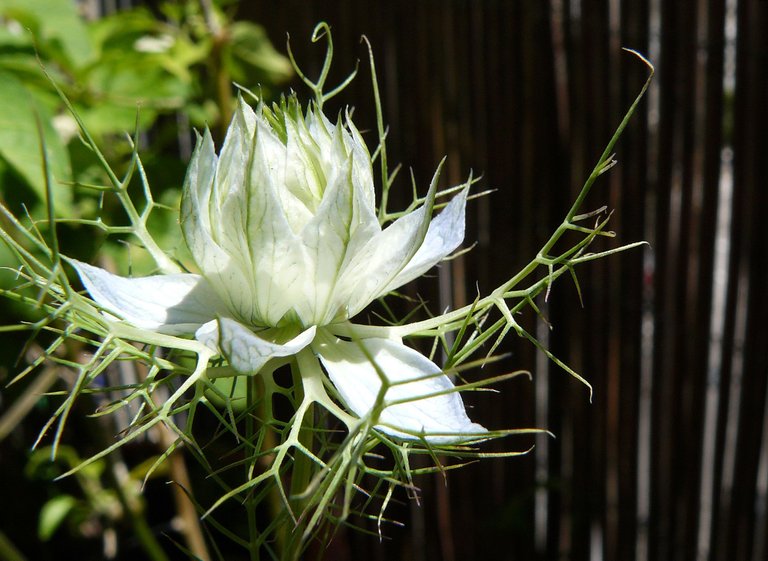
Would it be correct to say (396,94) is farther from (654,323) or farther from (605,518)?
(605,518)

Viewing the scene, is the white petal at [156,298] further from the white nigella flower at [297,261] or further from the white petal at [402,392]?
the white petal at [402,392]

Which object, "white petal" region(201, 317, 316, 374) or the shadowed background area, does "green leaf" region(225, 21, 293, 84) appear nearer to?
the shadowed background area

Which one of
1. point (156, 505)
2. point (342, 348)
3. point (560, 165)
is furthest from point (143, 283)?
point (156, 505)

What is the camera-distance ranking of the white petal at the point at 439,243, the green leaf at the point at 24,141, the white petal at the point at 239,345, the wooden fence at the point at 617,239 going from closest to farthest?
the white petal at the point at 239,345 < the white petal at the point at 439,243 < the green leaf at the point at 24,141 < the wooden fence at the point at 617,239

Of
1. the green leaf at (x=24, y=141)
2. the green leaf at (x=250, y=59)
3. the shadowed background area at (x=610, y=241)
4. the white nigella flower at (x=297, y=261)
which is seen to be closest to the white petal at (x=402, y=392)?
the white nigella flower at (x=297, y=261)

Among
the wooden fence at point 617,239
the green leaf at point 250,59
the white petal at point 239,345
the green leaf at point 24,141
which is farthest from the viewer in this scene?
the wooden fence at point 617,239

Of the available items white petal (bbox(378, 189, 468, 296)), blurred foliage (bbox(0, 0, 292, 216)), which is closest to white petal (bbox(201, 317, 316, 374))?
white petal (bbox(378, 189, 468, 296))

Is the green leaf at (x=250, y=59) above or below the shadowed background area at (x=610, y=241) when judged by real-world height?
above
